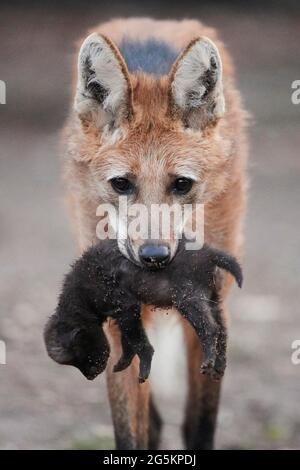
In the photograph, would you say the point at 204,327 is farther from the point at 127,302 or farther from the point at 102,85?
the point at 102,85

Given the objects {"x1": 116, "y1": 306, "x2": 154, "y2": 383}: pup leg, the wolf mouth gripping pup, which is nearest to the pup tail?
the wolf mouth gripping pup

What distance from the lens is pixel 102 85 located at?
3.61 m

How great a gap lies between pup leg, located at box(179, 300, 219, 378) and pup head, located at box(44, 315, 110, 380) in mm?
407

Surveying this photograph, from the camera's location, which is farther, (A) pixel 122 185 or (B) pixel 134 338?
(A) pixel 122 185

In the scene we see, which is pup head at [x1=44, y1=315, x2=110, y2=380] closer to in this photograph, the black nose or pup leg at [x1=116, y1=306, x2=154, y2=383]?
pup leg at [x1=116, y1=306, x2=154, y2=383]

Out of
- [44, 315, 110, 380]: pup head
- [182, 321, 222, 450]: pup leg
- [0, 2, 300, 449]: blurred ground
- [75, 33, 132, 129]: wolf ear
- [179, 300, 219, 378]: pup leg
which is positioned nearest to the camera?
[179, 300, 219, 378]: pup leg

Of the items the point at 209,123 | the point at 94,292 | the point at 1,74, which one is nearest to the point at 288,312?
the point at 209,123

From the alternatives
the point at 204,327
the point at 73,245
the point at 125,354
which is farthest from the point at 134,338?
the point at 73,245

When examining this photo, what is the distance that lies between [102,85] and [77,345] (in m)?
1.02

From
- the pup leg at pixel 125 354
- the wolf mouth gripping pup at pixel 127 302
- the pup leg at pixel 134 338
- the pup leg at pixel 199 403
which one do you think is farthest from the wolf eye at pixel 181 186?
the pup leg at pixel 199 403

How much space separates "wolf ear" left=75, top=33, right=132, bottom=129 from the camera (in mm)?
3469

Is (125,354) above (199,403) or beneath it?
above

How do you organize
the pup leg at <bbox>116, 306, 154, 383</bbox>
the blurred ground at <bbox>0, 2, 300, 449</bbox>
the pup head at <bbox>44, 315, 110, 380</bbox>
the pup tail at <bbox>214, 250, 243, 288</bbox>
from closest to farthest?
the pup leg at <bbox>116, 306, 154, 383</bbox> < the pup tail at <bbox>214, 250, 243, 288</bbox> < the pup head at <bbox>44, 315, 110, 380</bbox> < the blurred ground at <bbox>0, 2, 300, 449</bbox>

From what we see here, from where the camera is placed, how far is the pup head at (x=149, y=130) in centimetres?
349
